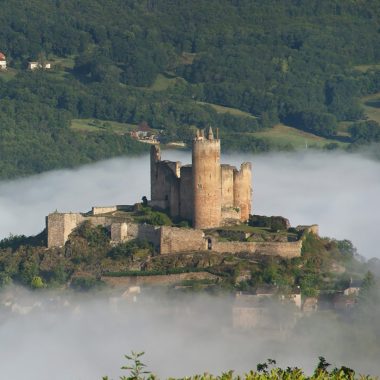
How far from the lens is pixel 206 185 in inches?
3462

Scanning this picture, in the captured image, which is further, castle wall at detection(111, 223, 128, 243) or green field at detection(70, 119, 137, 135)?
green field at detection(70, 119, 137, 135)

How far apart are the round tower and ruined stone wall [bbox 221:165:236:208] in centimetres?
53

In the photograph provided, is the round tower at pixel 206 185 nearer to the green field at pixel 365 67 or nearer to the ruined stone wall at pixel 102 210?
the ruined stone wall at pixel 102 210

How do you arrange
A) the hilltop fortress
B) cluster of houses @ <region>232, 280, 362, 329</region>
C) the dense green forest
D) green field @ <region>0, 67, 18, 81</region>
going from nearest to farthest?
cluster of houses @ <region>232, 280, 362, 329</region> < the hilltop fortress < the dense green forest < green field @ <region>0, 67, 18, 81</region>

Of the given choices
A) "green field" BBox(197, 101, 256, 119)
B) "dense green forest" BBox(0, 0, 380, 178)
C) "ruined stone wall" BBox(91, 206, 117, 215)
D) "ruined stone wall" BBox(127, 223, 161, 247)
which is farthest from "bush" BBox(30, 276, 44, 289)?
"green field" BBox(197, 101, 256, 119)

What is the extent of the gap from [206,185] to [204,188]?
0.42ft


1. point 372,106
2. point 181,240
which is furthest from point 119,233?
point 372,106

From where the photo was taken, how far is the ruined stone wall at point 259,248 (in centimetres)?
8669

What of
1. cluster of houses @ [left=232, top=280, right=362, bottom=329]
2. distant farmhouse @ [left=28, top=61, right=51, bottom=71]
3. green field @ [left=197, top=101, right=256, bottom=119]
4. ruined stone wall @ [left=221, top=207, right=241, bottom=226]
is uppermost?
distant farmhouse @ [left=28, top=61, right=51, bottom=71]

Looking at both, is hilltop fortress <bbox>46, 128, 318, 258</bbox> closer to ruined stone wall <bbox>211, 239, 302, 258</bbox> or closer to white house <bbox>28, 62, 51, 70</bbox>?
ruined stone wall <bbox>211, 239, 302, 258</bbox>

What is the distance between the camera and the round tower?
87875mm

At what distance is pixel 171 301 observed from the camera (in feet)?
277

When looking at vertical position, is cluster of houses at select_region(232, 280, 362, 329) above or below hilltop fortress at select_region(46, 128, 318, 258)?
below

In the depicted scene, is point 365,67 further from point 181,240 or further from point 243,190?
point 181,240
